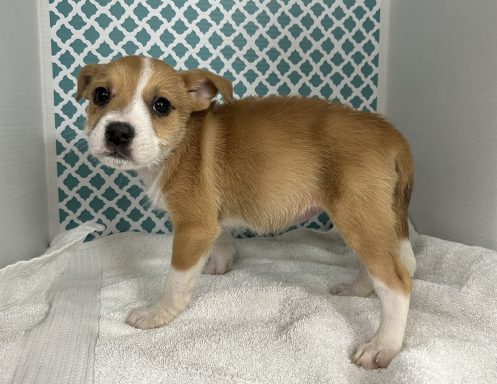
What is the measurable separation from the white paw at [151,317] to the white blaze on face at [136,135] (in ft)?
1.82

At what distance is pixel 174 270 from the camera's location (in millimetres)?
1846

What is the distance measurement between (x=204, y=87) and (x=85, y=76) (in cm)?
51

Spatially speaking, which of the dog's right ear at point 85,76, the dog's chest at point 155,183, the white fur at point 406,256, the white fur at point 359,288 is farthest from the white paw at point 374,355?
the dog's right ear at point 85,76

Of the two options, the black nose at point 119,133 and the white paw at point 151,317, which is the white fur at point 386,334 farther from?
the black nose at point 119,133

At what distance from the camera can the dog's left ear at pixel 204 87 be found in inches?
74.0

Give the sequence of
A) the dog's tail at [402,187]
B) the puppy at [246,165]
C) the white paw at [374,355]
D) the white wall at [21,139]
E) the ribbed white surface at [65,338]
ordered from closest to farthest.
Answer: the ribbed white surface at [65,338] < the white paw at [374,355] < the puppy at [246,165] < the dog's tail at [402,187] < the white wall at [21,139]

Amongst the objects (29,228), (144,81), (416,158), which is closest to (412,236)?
(416,158)

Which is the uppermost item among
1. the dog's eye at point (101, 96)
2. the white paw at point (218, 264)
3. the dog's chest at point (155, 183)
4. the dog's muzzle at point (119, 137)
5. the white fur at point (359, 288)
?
the dog's eye at point (101, 96)

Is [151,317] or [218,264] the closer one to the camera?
[151,317]

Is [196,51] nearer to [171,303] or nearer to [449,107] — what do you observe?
[449,107]

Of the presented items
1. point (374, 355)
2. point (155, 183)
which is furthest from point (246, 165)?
point (374, 355)

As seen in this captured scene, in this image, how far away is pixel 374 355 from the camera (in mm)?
1534

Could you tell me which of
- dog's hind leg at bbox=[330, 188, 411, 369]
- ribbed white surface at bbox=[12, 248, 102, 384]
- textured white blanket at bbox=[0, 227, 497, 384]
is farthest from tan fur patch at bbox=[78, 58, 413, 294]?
ribbed white surface at bbox=[12, 248, 102, 384]

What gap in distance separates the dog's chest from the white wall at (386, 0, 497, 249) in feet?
4.69
